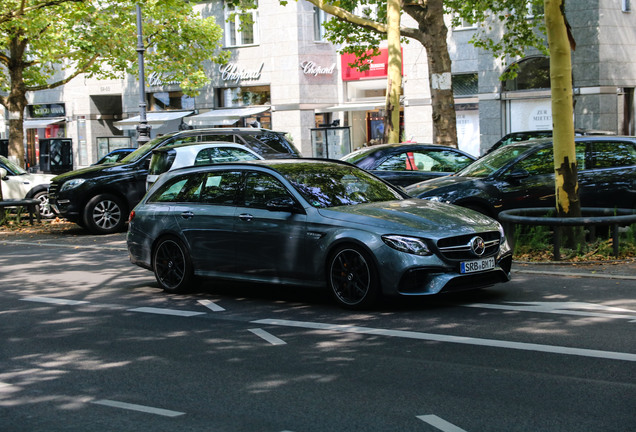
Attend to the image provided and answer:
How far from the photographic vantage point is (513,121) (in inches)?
1266

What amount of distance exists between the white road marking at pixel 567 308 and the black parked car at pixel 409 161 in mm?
7940

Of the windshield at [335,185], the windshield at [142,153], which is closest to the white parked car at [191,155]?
the windshield at [142,153]

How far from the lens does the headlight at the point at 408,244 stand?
28.1ft

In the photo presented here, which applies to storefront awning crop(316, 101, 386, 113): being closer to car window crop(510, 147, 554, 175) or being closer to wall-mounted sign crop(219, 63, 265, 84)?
wall-mounted sign crop(219, 63, 265, 84)

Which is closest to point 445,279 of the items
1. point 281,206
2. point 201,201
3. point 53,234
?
point 281,206

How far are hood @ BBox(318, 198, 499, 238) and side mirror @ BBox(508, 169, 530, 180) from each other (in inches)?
176

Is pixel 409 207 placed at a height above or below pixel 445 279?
above

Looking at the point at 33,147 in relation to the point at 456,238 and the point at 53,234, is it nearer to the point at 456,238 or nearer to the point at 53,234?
the point at 53,234

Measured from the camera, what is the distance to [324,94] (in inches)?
1550

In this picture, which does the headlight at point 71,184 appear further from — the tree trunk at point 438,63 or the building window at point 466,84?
the building window at point 466,84

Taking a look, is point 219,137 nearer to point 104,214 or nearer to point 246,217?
point 104,214

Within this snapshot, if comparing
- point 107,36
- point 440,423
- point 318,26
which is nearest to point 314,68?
point 318,26

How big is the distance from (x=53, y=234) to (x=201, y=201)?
10082 millimetres

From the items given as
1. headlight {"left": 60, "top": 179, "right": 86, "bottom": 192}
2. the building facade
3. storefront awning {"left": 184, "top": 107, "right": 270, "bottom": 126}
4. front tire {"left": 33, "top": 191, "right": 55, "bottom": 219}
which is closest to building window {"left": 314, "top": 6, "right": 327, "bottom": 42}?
the building facade
